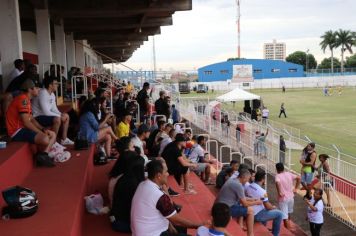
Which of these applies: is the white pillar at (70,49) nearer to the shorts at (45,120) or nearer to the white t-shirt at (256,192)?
the shorts at (45,120)

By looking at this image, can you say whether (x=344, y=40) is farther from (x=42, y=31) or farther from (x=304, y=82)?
(x=42, y=31)

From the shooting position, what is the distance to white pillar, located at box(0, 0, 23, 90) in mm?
8977

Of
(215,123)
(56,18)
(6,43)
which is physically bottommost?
(215,123)

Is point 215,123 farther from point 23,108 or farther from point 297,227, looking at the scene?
point 23,108

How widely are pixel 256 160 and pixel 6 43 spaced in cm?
939

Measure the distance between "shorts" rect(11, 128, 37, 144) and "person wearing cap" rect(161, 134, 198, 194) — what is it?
2.70m

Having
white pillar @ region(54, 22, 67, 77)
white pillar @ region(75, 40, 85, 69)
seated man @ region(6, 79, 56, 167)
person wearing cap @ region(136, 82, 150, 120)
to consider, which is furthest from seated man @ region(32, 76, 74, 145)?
white pillar @ region(75, 40, 85, 69)

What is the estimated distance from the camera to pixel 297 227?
9680 mm

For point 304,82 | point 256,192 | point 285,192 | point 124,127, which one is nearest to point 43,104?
point 124,127

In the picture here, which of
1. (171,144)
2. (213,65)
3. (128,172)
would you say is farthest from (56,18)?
(213,65)

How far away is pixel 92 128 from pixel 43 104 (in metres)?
1.22

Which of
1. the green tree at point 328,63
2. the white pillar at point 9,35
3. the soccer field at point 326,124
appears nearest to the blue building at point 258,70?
the green tree at point 328,63

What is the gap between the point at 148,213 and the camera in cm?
421

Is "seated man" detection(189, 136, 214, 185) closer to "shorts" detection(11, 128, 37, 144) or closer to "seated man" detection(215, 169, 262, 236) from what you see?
"seated man" detection(215, 169, 262, 236)
